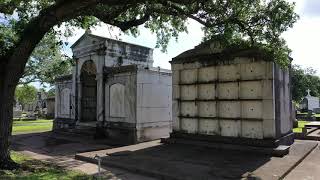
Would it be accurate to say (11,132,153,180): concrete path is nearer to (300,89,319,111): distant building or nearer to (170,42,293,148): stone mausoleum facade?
(170,42,293,148): stone mausoleum facade

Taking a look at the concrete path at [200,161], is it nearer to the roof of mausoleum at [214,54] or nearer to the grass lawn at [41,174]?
the grass lawn at [41,174]

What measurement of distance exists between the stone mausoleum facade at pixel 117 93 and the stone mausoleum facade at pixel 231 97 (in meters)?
2.03

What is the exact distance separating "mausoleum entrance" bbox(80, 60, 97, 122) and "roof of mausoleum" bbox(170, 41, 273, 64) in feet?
22.4

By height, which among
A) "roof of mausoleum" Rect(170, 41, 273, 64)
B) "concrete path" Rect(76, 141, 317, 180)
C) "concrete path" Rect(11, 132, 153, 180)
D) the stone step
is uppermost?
"roof of mausoleum" Rect(170, 41, 273, 64)

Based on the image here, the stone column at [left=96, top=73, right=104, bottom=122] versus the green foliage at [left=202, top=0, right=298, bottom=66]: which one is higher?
the green foliage at [left=202, top=0, right=298, bottom=66]

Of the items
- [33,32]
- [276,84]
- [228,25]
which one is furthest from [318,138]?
[33,32]

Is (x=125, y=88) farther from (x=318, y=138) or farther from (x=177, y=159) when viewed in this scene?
(x=318, y=138)

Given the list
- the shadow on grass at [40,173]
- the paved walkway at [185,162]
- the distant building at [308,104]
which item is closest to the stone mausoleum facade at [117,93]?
the paved walkway at [185,162]

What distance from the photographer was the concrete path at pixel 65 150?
9.17 metres

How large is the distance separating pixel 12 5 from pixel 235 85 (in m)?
8.01

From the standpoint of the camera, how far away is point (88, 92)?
19.9 metres

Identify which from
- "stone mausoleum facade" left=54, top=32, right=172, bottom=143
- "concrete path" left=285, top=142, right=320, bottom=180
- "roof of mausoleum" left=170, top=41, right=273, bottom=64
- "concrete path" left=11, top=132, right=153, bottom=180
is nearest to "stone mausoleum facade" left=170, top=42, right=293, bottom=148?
"roof of mausoleum" left=170, top=41, right=273, bottom=64

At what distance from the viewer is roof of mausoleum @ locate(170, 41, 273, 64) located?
11781 millimetres

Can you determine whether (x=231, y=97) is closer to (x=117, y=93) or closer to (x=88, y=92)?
(x=117, y=93)
